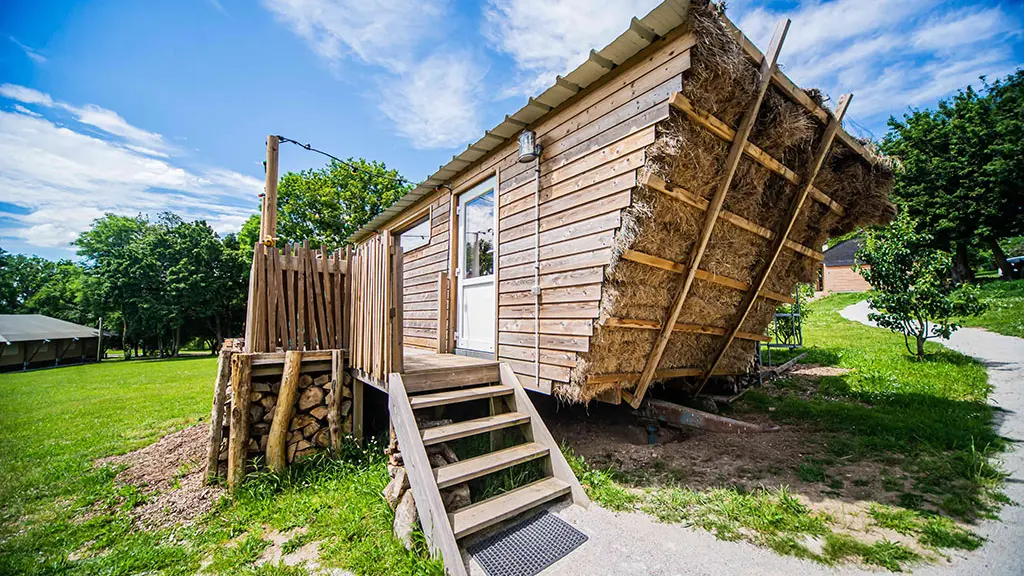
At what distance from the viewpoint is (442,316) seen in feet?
19.3

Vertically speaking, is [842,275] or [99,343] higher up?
[842,275]

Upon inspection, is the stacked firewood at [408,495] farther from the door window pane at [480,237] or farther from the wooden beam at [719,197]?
the door window pane at [480,237]

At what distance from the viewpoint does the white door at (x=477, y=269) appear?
5023mm

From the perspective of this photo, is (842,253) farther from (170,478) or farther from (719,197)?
(170,478)

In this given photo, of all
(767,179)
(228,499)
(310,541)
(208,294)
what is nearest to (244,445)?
(228,499)

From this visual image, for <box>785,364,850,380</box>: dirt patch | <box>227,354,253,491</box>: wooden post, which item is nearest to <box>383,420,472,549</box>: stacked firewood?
<box>227,354,253,491</box>: wooden post

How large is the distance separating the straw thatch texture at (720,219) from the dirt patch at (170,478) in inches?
139

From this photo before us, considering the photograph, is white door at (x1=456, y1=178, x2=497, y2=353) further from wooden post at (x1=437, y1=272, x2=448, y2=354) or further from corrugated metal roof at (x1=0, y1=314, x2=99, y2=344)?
corrugated metal roof at (x1=0, y1=314, x2=99, y2=344)

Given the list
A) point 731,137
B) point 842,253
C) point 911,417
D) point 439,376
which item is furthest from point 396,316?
point 842,253

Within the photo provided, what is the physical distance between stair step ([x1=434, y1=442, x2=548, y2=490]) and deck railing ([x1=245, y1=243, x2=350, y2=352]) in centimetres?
258

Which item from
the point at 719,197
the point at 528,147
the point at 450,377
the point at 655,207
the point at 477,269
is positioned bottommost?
the point at 450,377

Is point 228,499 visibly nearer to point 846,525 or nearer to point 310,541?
point 310,541

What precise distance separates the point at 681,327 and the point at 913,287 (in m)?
6.57

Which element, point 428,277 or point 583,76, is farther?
point 428,277
